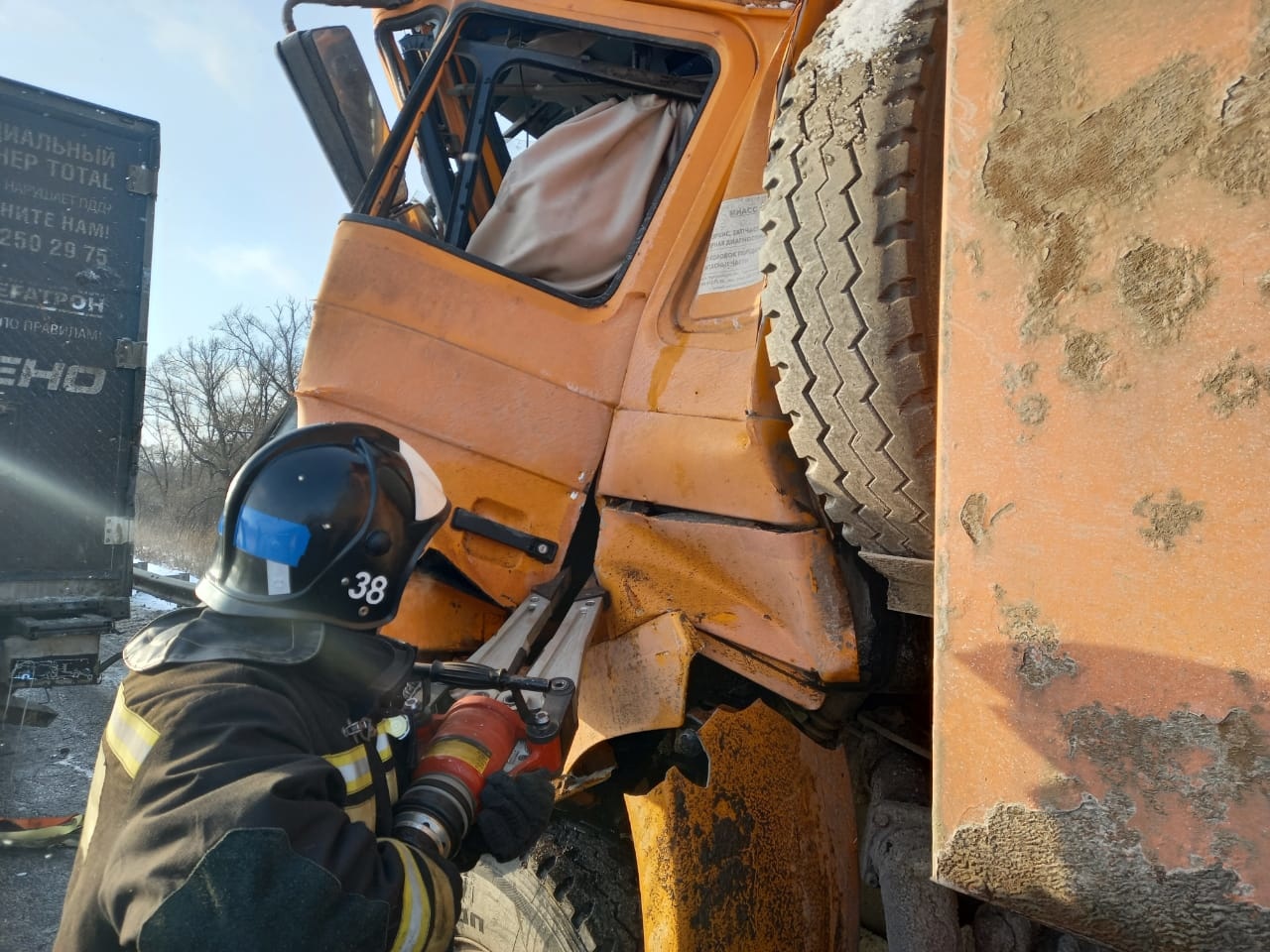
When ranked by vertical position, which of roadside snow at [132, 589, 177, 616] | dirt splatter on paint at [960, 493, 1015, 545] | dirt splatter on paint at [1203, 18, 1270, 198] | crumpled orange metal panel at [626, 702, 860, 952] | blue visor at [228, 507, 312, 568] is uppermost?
dirt splatter on paint at [1203, 18, 1270, 198]

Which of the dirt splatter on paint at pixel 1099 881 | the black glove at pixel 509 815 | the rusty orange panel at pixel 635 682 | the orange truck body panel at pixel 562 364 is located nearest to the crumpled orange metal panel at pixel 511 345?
the orange truck body panel at pixel 562 364

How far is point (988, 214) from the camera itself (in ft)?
4.08

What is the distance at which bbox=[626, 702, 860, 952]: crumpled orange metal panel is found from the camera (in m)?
2.12

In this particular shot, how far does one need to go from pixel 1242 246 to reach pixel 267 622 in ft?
5.21

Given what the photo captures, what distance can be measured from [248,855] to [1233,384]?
136 cm

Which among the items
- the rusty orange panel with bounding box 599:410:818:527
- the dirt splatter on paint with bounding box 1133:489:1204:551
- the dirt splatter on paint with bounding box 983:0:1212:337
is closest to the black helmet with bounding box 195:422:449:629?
the rusty orange panel with bounding box 599:410:818:527

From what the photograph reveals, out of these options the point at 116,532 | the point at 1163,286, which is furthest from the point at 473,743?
the point at 116,532

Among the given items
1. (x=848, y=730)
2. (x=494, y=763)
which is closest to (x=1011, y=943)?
(x=848, y=730)

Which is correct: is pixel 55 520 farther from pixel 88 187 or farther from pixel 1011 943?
pixel 1011 943

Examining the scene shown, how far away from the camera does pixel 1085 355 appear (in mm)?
1133

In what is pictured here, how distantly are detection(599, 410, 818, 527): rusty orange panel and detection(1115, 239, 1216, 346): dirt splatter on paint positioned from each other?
935mm

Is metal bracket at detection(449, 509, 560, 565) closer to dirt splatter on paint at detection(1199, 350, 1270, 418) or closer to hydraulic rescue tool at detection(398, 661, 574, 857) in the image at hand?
hydraulic rescue tool at detection(398, 661, 574, 857)

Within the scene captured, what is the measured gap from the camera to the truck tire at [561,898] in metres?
2.25

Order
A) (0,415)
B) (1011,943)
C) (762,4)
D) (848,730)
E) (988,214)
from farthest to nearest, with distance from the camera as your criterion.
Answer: (0,415) → (762,4) → (848,730) → (1011,943) → (988,214)
